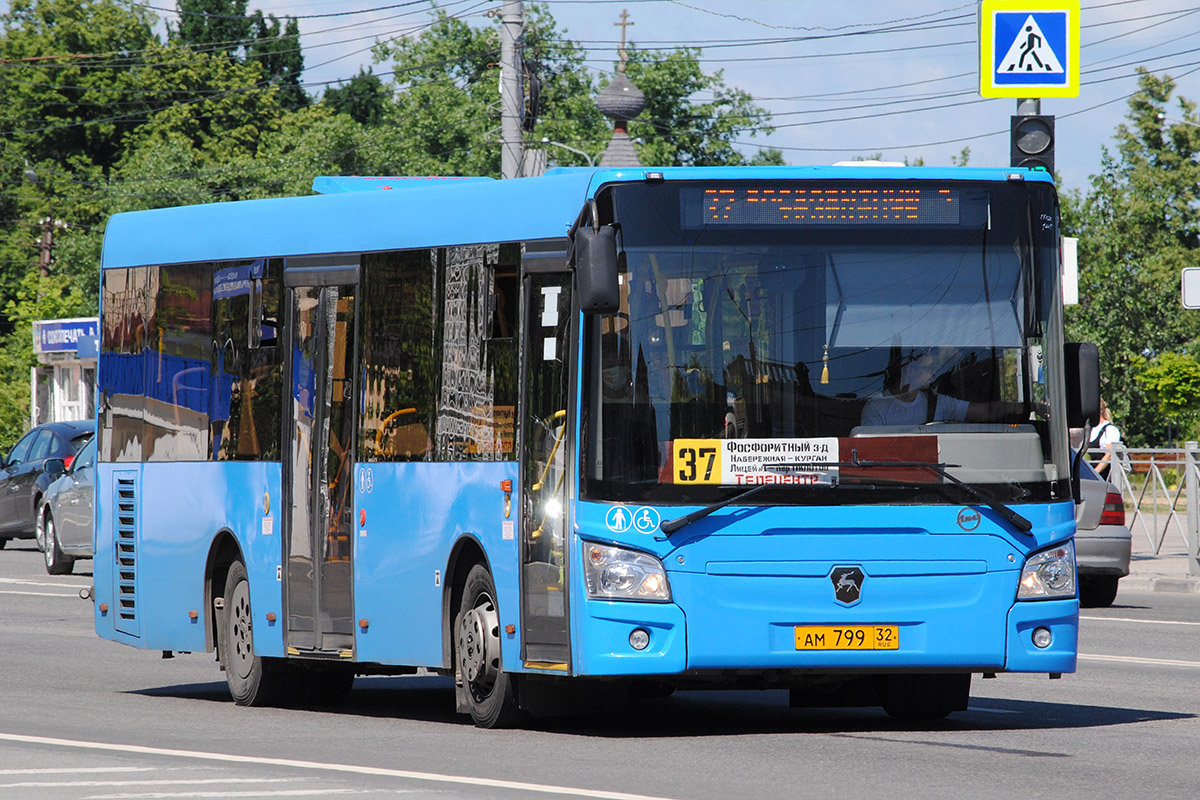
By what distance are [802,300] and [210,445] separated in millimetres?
4785

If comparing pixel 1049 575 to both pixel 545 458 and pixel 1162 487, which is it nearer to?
pixel 545 458

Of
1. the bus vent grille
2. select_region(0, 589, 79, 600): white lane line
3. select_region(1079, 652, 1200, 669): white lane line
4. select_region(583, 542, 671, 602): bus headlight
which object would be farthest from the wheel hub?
select_region(0, 589, 79, 600): white lane line

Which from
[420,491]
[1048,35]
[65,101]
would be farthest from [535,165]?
[65,101]

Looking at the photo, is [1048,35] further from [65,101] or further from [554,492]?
[65,101]

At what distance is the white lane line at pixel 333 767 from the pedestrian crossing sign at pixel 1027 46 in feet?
32.2

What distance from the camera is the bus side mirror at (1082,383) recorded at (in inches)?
403

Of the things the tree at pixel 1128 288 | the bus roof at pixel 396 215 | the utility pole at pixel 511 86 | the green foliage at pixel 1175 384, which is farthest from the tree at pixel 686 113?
the bus roof at pixel 396 215

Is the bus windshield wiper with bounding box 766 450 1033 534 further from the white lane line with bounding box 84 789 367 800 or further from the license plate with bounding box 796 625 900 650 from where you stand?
the white lane line with bounding box 84 789 367 800

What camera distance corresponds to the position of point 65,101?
83.4 m

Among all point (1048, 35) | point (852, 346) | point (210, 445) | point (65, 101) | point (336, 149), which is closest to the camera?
point (852, 346)

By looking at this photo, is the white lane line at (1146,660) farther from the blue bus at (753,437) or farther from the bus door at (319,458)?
the bus door at (319,458)

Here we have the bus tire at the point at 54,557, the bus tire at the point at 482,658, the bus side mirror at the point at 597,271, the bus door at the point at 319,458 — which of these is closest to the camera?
the bus side mirror at the point at 597,271

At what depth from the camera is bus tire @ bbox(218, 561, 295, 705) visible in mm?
12945

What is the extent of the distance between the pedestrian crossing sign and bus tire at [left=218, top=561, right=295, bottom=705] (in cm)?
762
